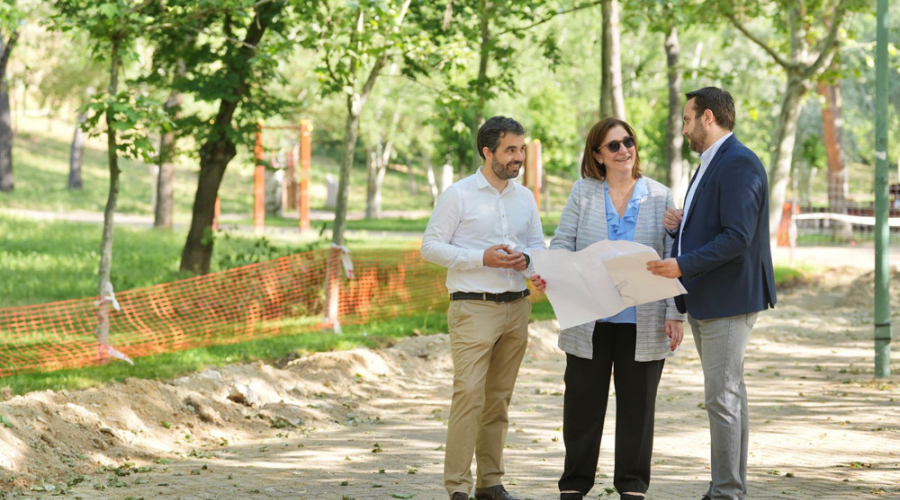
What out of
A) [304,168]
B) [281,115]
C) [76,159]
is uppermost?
[76,159]

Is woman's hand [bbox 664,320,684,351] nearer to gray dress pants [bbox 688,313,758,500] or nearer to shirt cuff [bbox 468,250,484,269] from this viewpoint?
gray dress pants [bbox 688,313,758,500]

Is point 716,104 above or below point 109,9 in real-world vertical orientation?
below

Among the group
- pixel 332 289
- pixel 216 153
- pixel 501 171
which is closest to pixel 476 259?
pixel 501 171

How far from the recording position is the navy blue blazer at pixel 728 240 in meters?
4.94

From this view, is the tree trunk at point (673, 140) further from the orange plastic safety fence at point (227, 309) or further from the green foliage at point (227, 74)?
the green foliage at point (227, 74)

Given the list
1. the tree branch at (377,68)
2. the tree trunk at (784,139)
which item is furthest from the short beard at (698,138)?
the tree trunk at (784,139)

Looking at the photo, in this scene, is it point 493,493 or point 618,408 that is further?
point 493,493

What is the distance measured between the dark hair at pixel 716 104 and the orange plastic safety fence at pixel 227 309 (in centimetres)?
665

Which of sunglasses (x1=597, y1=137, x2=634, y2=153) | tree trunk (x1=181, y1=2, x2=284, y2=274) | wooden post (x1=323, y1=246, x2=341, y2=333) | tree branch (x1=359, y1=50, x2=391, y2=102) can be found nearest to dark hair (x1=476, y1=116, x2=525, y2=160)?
sunglasses (x1=597, y1=137, x2=634, y2=153)

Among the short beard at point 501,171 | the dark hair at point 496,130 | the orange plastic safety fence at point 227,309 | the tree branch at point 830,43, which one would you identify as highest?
the tree branch at point 830,43

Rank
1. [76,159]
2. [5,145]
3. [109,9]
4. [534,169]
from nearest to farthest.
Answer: [109,9], [534,169], [5,145], [76,159]

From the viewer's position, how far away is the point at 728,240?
16.2 ft

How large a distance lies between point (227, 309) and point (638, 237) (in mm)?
7995

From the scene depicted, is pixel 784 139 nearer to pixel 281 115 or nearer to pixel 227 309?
pixel 281 115
